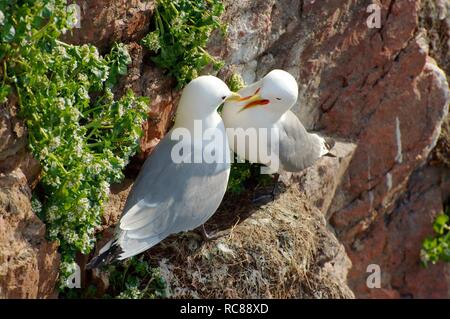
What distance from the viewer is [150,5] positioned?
4258 millimetres

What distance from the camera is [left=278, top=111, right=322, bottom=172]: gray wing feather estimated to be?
4.70 metres

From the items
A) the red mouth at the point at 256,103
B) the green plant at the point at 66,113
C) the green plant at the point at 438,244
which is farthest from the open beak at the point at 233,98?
the green plant at the point at 438,244

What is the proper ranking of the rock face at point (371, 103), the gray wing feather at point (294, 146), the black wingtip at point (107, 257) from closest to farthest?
the black wingtip at point (107, 257), the gray wing feather at point (294, 146), the rock face at point (371, 103)

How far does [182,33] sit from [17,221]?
130 centimetres

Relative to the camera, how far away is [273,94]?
4477 millimetres

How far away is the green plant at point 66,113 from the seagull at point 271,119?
670 millimetres

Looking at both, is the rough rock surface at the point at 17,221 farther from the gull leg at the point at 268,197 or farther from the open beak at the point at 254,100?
the gull leg at the point at 268,197

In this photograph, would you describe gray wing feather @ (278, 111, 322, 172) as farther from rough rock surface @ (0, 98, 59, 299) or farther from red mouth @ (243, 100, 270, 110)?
rough rock surface @ (0, 98, 59, 299)

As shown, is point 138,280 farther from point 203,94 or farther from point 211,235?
point 203,94

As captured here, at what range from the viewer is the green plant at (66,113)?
11.4 ft

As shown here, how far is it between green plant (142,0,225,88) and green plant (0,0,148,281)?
276mm

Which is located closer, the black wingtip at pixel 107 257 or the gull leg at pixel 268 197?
the black wingtip at pixel 107 257

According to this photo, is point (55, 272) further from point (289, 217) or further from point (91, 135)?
point (289, 217)
